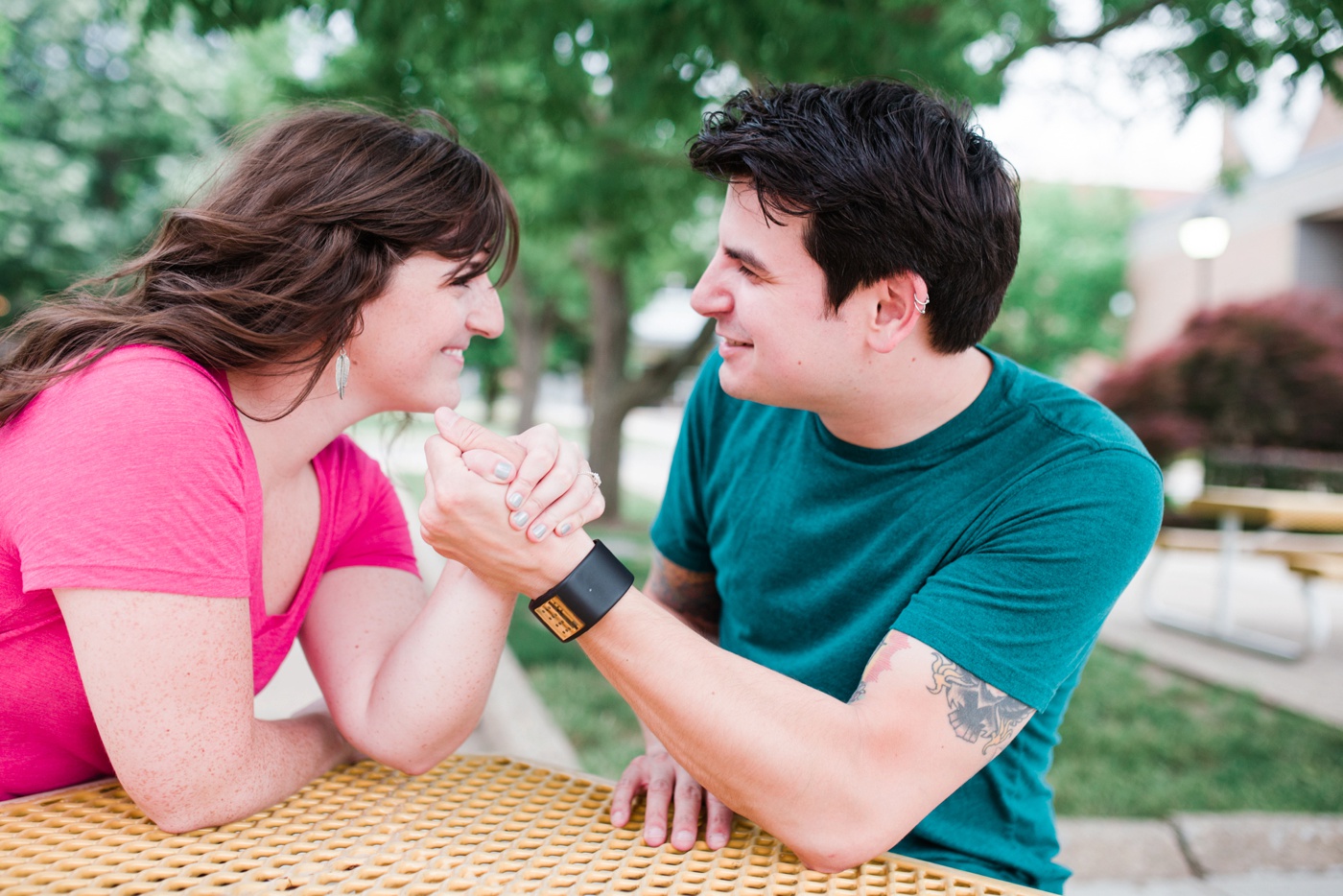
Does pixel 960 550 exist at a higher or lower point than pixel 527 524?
lower

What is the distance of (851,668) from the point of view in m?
1.85

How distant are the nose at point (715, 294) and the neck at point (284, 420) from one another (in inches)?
28.4

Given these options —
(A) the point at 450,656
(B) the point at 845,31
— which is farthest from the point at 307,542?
(B) the point at 845,31

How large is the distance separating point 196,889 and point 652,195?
6.40 m

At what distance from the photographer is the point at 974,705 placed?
151 centimetres

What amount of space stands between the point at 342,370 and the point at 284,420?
138 millimetres

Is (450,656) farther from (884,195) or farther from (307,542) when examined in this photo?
(884,195)

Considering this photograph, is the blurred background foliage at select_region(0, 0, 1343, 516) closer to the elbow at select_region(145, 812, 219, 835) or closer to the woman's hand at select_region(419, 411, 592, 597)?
the woman's hand at select_region(419, 411, 592, 597)

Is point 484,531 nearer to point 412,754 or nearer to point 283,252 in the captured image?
point 412,754

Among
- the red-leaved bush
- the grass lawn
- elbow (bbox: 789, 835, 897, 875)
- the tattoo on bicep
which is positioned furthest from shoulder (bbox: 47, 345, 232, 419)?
the red-leaved bush

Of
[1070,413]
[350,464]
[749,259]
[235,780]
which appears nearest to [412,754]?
[235,780]

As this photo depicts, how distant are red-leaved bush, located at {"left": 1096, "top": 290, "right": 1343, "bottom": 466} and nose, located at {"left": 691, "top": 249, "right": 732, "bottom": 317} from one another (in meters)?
11.7

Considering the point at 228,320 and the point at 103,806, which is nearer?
the point at 103,806

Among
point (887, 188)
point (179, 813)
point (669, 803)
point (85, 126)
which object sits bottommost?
point (669, 803)
